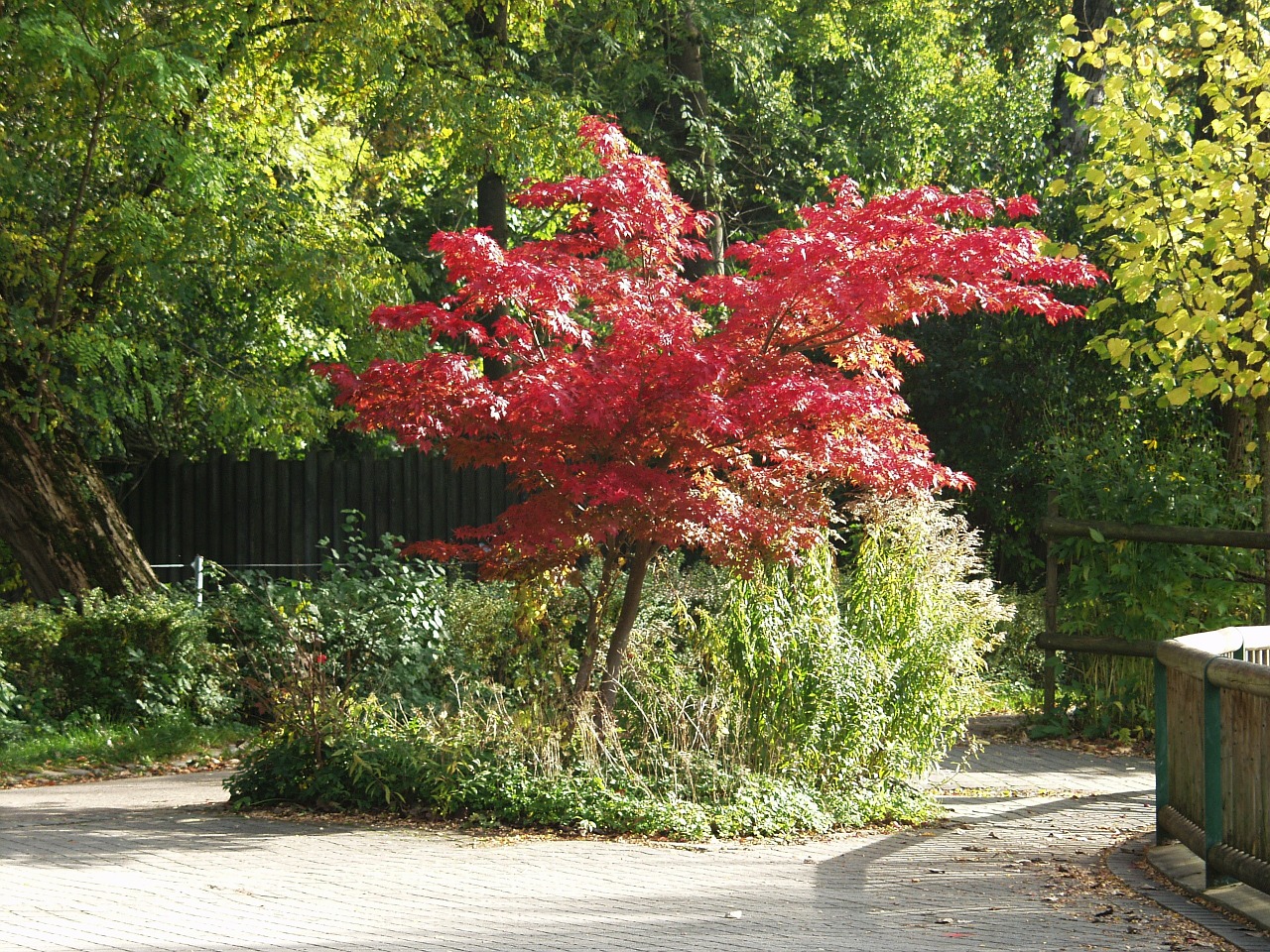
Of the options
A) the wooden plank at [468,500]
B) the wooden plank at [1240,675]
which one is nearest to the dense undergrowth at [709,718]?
the wooden plank at [1240,675]

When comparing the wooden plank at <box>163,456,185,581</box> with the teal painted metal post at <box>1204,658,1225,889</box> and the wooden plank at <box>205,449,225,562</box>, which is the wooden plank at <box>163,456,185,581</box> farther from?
the teal painted metal post at <box>1204,658,1225,889</box>

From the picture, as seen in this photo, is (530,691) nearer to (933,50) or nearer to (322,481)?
(322,481)

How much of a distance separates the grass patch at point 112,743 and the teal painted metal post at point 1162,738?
715cm

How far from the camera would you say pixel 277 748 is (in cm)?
871

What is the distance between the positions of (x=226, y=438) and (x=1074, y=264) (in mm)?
12383

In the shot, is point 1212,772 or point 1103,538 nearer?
point 1212,772

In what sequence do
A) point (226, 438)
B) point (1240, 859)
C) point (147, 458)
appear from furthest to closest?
point (147, 458) < point (226, 438) < point (1240, 859)

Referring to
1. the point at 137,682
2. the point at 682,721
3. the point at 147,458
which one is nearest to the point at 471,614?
the point at 137,682

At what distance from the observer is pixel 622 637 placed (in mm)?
9180

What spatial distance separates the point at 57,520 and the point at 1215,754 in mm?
10675

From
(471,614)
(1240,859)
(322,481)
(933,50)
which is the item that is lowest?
(1240,859)

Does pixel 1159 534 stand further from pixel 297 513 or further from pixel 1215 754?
pixel 297 513

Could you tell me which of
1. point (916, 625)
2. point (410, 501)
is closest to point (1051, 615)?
point (916, 625)

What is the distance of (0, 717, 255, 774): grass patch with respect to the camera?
1054 centimetres
